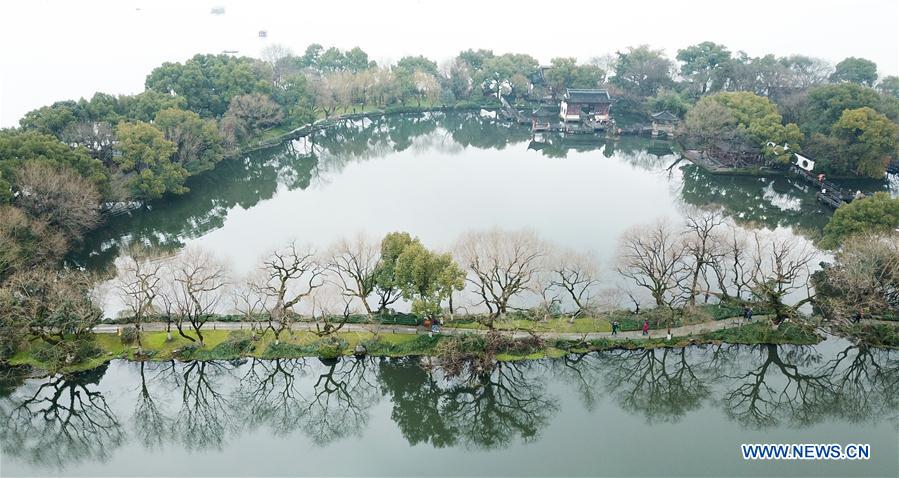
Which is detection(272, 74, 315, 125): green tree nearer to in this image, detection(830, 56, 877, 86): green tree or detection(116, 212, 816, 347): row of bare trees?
detection(116, 212, 816, 347): row of bare trees

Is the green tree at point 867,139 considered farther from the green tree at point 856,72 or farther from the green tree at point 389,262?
the green tree at point 389,262

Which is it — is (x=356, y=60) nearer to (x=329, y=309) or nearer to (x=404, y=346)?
(x=329, y=309)

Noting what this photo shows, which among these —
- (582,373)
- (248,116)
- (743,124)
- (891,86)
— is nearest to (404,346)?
(582,373)

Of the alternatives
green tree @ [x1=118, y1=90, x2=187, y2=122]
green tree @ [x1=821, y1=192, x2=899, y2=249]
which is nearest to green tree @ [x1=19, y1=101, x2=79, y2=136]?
green tree @ [x1=118, y1=90, x2=187, y2=122]

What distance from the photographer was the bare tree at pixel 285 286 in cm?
2658

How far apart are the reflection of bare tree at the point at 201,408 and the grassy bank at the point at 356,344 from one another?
1.87 ft

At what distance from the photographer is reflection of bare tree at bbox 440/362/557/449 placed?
74.6 ft

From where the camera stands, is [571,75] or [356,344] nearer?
[356,344]

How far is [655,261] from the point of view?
29906 mm

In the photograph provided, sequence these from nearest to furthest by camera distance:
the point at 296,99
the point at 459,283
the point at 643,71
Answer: the point at 459,283 < the point at 296,99 < the point at 643,71

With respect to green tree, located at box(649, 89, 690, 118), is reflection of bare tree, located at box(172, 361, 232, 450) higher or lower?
lower

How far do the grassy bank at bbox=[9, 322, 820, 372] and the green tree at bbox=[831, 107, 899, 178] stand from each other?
25092mm

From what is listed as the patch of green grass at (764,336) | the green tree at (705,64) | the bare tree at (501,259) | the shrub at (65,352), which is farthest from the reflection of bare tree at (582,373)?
the green tree at (705,64)

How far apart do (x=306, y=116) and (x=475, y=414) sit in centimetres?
4149
